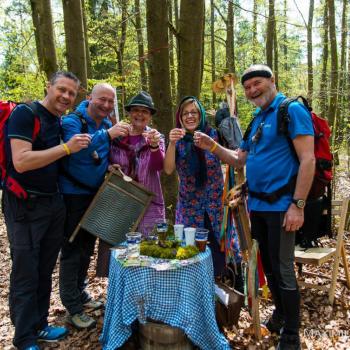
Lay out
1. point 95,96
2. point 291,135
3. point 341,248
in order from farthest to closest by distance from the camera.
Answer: point 341,248 → point 95,96 → point 291,135

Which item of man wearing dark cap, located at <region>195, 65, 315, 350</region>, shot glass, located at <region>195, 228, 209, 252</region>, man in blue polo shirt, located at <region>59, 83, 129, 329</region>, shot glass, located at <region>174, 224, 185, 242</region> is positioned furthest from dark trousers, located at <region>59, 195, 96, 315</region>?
man wearing dark cap, located at <region>195, 65, 315, 350</region>

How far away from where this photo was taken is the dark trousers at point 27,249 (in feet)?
10.2

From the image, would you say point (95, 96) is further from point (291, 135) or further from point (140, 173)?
point (291, 135)

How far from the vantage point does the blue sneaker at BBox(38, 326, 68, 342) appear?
11.5ft

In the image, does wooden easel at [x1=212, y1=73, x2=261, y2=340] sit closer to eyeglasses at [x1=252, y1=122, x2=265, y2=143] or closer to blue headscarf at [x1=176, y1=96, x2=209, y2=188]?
blue headscarf at [x1=176, y1=96, x2=209, y2=188]

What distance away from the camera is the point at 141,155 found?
12.6ft

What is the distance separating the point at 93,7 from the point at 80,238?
1788 cm

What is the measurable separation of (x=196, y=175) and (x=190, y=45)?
214 centimetres

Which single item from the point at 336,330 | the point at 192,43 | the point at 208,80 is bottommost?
the point at 336,330

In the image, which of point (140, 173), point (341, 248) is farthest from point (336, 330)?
point (140, 173)

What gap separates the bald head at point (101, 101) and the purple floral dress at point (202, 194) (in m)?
0.84

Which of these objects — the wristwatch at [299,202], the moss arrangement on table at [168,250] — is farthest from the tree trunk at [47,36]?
the wristwatch at [299,202]

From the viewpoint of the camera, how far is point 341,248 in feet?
14.4

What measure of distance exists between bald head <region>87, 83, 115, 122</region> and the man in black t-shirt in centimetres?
28
